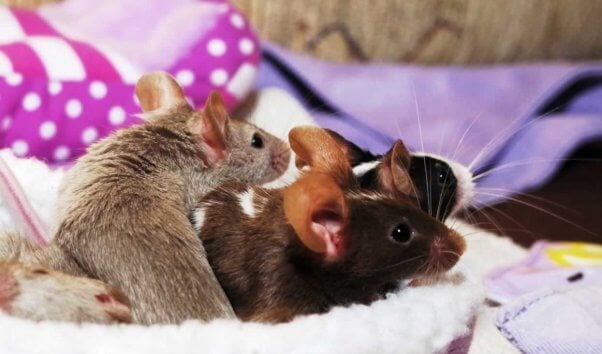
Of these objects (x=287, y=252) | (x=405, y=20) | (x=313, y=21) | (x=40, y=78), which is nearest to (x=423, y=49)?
(x=405, y=20)

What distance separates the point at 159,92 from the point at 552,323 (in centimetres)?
50

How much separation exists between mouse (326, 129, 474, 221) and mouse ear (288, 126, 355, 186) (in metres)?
0.06

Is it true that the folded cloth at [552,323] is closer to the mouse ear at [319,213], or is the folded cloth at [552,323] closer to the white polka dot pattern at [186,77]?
the mouse ear at [319,213]

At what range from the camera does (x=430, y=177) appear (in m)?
0.88

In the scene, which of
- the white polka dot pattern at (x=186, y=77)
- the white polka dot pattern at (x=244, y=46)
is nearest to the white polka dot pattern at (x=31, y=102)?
the white polka dot pattern at (x=186, y=77)

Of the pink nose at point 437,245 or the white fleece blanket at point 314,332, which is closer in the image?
the white fleece blanket at point 314,332

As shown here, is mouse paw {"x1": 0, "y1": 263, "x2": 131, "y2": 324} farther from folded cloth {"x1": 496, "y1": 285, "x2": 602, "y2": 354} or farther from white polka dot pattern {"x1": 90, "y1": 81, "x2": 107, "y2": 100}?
white polka dot pattern {"x1": 90, "y1": 81, "x2": 107, "y2": 100}

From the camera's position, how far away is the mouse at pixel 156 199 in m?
0.68

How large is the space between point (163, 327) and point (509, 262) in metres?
0.81

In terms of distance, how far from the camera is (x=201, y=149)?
2.82ft

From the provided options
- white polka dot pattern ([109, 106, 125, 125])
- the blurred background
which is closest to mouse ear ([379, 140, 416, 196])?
white polka dot pattern ([109, 106, 125, 125])

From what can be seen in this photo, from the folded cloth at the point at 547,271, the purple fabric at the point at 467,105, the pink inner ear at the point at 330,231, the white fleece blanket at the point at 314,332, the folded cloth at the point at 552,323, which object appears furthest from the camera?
the purple fabric at the point at 467,105

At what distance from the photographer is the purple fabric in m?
1.57

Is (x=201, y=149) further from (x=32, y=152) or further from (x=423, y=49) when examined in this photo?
(x=423, y=49)
